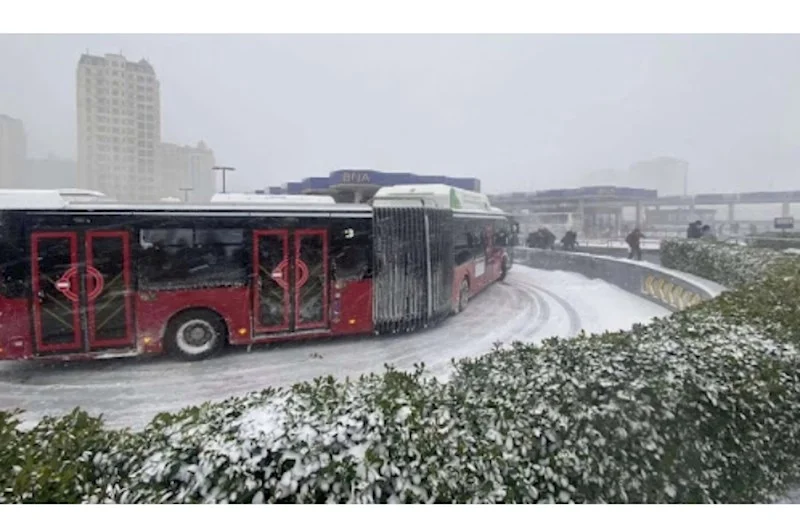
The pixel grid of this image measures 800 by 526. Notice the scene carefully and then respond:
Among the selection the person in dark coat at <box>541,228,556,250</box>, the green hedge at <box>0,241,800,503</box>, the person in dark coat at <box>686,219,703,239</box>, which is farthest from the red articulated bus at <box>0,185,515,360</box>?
the person in dark coat at <box>686,219,703,239</box>

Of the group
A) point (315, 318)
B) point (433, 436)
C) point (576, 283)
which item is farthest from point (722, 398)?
point (576, 283)

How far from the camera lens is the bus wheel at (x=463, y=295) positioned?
817cm

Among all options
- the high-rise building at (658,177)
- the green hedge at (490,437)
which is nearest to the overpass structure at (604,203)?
the high-rise building at (658,177)

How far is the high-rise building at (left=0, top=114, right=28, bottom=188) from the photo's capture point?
5.99 m

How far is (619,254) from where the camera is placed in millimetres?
11891

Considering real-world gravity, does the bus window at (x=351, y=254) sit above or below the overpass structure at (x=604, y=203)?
below

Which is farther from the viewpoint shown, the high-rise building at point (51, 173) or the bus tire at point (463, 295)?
the bus tire at point (463, 295)

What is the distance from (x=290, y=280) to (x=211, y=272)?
3.33 feet

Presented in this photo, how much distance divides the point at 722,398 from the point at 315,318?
487 centimetres

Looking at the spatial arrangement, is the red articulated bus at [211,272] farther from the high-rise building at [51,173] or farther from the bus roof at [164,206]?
the high-rise building at [51,173]

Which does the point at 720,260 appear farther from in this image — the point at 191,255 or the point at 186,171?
the point at 186,171

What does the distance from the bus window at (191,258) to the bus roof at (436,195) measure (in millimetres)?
2274

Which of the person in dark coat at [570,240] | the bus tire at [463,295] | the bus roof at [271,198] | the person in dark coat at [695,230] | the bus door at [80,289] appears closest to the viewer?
the bus door at [80,289]

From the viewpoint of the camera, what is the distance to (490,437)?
2.19 m
